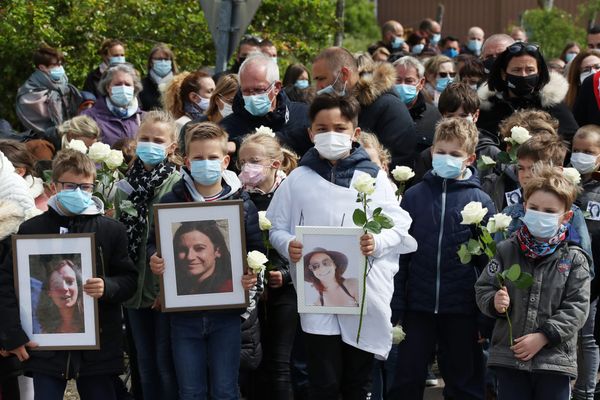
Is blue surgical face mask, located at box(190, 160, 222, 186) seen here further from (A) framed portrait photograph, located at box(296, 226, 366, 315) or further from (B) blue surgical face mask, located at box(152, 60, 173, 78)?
(B) blue surgical face mask, located at box(152, 60, 173, 78)

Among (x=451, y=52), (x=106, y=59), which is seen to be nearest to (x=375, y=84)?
(x=106, y=59)

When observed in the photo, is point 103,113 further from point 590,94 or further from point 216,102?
point 590,94

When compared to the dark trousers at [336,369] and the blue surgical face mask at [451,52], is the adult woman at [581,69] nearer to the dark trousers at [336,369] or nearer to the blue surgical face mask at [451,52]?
the dark trousers at [336,369]

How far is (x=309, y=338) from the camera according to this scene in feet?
22.0

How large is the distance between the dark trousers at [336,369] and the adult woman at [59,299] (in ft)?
4.53

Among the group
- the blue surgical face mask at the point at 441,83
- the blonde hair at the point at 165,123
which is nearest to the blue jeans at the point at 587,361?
the blonde hair at the point at 165,123

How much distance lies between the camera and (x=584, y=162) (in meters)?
7.83

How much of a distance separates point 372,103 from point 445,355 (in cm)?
237

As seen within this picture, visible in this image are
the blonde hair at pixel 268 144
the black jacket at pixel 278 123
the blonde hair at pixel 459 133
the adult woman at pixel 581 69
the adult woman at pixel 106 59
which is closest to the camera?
the blonde hair at pixel 459 133

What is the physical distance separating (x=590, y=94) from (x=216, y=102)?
3.12 m

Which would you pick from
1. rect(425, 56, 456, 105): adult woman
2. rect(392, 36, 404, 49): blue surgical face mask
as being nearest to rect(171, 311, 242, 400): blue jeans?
rect(425, 56, 456, 105): adult woman

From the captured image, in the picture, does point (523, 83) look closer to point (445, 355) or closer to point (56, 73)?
point (445, 355)

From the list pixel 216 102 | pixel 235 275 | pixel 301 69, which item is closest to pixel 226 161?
pixel 235 275

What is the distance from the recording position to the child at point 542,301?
6410 millimetres
